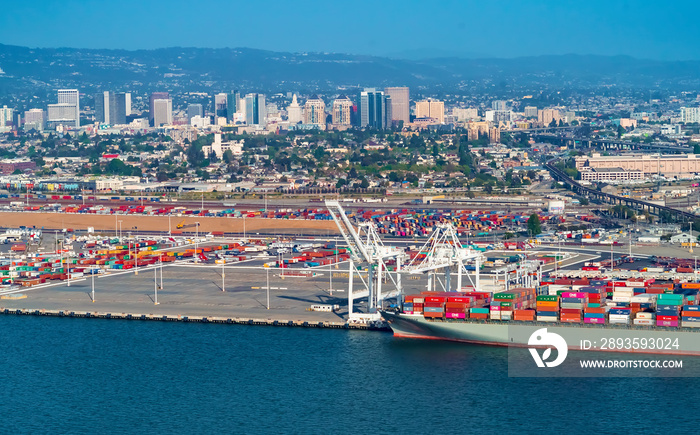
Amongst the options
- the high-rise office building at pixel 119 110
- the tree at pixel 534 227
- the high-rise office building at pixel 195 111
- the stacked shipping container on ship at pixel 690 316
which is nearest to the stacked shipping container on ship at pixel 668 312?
the stacked shipping container on ship at pixel 690 316

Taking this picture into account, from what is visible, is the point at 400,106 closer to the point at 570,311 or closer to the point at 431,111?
the point at 431,111

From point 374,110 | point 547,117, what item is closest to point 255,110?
point 374,110

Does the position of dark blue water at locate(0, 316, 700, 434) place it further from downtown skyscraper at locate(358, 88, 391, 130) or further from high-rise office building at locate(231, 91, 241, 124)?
high-rise office building at locate(231, 91, 241, 124)

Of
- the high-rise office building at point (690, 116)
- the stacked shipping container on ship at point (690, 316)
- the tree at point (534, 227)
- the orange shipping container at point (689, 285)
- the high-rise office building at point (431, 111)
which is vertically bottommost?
the stacked shipping container on ship at point (690, 316)

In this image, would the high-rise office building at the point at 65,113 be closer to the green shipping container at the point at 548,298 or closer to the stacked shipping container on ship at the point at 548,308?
the green shipping container at the point at 548,298

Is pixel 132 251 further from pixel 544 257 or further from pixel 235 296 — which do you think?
pixel 544 257

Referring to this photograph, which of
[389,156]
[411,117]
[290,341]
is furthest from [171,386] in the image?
[411,117]

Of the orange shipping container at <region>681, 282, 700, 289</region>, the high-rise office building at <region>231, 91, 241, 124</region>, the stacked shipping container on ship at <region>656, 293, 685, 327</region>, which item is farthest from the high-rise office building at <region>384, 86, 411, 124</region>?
the stacked shipping container on ship at <region>656, 293, 685, 327</region>
